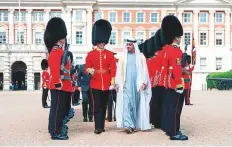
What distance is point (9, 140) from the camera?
7.91 meters

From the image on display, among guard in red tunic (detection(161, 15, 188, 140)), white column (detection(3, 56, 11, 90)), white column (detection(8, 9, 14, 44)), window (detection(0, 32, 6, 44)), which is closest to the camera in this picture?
guard in red tunic (detection(161, 15, 188, 140))

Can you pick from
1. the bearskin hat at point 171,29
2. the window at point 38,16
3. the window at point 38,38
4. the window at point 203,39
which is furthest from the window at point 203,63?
the bearskin hat at point 171,29

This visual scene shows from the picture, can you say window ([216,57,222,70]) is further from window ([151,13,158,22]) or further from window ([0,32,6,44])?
window ([0,32,6,44])

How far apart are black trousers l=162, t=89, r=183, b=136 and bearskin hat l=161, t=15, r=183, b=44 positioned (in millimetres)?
1037

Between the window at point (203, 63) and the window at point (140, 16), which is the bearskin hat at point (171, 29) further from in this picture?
the window at point (203, 63)

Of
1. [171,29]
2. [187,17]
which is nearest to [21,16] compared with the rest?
[187,17]

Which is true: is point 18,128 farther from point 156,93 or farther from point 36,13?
point 36,13

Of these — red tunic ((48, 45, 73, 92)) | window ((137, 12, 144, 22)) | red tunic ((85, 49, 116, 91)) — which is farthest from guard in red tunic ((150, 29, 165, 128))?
window ((137, 12, 144, 22))

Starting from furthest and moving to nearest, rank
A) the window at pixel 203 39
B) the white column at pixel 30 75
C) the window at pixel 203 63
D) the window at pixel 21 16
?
the window at pixel 203 39 < the window at pixel 203 63 < the window at pixel 21 16 < the white column at pixel 30 75

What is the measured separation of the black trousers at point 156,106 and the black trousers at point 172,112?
143 cm

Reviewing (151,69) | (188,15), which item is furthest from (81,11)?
(151,69)

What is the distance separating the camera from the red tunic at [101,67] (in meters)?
8.95

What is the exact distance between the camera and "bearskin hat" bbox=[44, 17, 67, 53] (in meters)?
8.64

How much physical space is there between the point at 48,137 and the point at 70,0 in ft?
145
